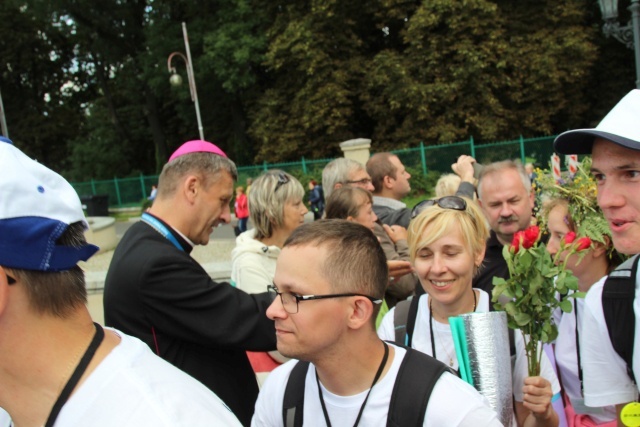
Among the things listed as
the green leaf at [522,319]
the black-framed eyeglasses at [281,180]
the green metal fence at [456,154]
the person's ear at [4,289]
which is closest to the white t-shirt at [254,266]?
the black-framed eyeglasses at [281,180]

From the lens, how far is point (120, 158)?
3978cm

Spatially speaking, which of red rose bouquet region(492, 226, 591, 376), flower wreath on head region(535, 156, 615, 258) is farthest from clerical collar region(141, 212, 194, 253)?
flower wreath on head region(535, 156, 615, 258)

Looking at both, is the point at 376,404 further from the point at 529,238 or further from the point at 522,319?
the point at 529,238

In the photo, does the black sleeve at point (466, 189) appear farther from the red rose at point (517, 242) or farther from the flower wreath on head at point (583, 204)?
the red rose at point (517, 242)

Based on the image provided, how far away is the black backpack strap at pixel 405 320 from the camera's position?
2.60 meters

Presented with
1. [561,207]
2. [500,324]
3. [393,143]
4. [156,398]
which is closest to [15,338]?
[156,398]

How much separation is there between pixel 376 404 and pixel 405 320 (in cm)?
85

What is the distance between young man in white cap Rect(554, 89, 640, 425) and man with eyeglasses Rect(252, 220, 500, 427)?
1.98 feet

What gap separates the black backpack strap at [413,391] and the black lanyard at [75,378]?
89 cm

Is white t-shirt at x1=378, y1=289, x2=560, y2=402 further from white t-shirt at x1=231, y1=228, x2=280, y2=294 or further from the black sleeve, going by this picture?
the black sleeve

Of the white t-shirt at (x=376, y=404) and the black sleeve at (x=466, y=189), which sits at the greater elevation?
the black sleeve at (x=466, y=189)

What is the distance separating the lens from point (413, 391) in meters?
1.77

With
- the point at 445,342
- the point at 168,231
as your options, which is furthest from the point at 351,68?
the point at 445,342

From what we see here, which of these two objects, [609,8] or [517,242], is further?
[609,8]
